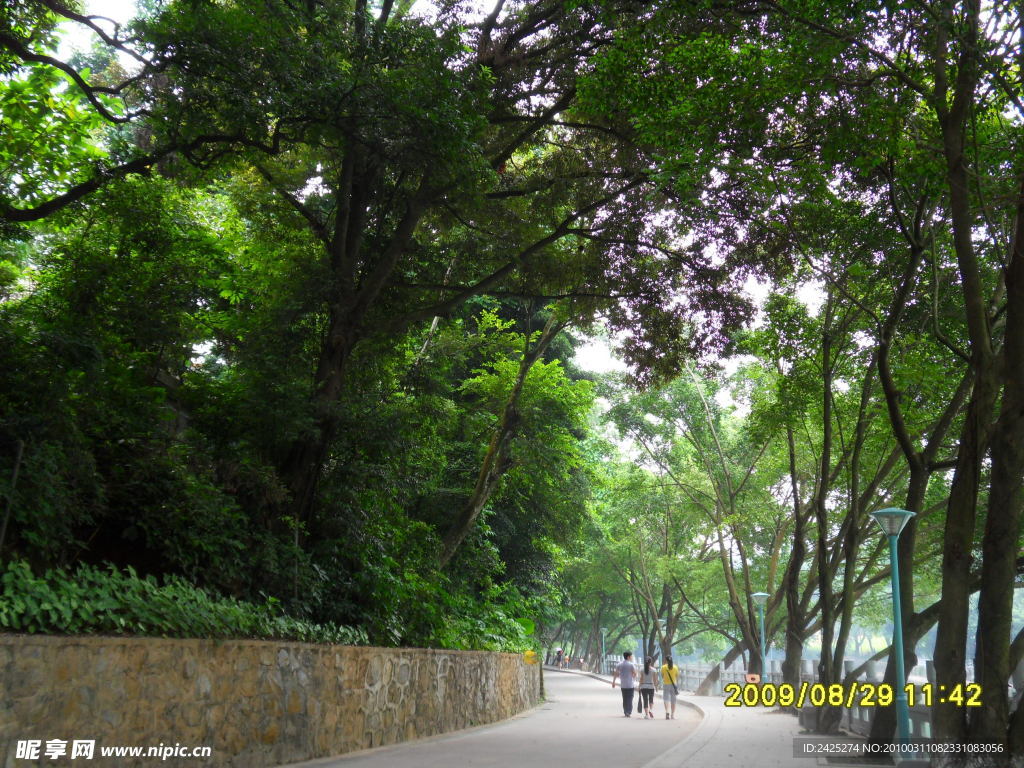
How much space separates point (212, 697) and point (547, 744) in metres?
6.33

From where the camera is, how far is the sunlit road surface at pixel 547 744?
1006 centimetres

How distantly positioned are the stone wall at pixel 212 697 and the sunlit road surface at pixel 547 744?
413 millimetres

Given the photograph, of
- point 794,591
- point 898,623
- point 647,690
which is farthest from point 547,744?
point 647,690

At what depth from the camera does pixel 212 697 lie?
792 centimetres

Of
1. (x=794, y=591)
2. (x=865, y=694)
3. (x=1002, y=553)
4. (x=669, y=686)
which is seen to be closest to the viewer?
(x=1002, y=553)

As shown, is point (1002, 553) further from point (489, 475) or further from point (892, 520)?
point (489, 475)

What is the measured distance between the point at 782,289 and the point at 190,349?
10480 mm

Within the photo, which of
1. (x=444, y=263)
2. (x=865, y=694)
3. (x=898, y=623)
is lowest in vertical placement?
(x=865, y=694)

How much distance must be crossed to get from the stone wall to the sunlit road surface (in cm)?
41

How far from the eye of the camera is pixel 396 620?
12977 mm

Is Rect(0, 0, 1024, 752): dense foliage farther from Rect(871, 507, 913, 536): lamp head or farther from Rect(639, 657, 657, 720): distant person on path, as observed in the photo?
Rect(639, 657, 657, 720): distant person on path

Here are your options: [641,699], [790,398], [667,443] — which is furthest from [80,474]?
[667,443]

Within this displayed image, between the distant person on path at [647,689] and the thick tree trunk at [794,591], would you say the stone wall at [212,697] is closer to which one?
the distant person on path at [647,689]

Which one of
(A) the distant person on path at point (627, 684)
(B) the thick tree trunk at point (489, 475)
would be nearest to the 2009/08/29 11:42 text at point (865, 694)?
(A) the distant person on path at point (627, 684)
